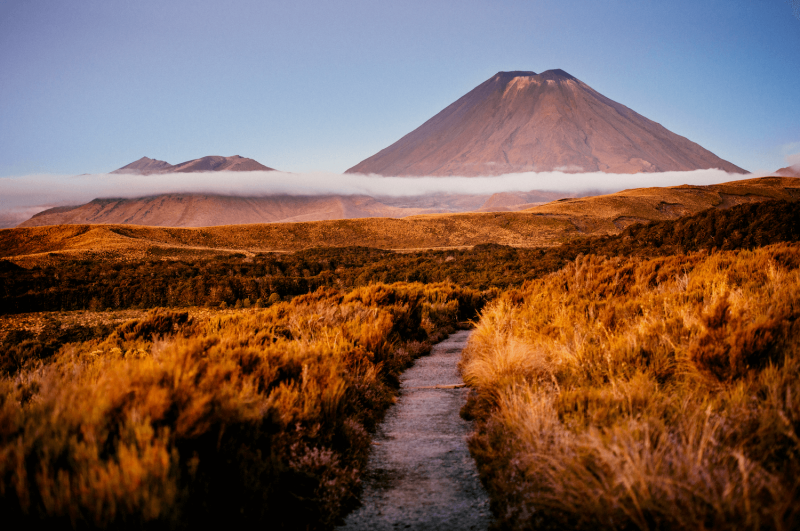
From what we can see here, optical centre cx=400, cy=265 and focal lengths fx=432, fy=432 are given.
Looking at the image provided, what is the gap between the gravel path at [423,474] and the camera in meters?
3.03

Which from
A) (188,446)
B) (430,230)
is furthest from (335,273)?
(430,230)

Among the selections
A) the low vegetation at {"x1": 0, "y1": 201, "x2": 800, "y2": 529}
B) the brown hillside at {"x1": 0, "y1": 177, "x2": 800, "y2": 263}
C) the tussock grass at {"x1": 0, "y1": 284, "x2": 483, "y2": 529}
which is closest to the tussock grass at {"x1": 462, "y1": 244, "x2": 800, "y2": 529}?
the low vegetation at {"x1": 0, "y1": 201, "x2": 800, "y2": 529}

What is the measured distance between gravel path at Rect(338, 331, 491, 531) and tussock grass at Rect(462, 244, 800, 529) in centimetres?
20

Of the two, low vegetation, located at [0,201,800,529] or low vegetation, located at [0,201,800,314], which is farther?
low vegetation, located at [0,201,800,314]

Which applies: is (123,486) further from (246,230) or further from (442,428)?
(246,230)

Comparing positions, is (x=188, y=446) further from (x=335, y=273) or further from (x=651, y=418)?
(x=335, y=273)

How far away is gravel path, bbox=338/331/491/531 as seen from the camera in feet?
9.95

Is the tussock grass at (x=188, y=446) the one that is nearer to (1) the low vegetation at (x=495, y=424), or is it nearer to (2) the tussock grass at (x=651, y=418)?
(1) the low vegetation at (x=495, y=424)

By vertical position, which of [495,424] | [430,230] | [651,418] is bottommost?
[495,424]

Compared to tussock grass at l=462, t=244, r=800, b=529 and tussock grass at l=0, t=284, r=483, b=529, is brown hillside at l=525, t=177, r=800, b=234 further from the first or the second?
tussock grass at l=0, t=284, r=483, b=529

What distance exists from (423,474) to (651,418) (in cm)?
185

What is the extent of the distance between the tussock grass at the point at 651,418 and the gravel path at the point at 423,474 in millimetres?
198

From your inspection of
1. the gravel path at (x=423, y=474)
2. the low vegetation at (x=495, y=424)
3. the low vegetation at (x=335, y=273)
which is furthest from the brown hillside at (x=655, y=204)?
the gravel path at (x=423, y=474)

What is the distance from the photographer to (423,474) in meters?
3.68
